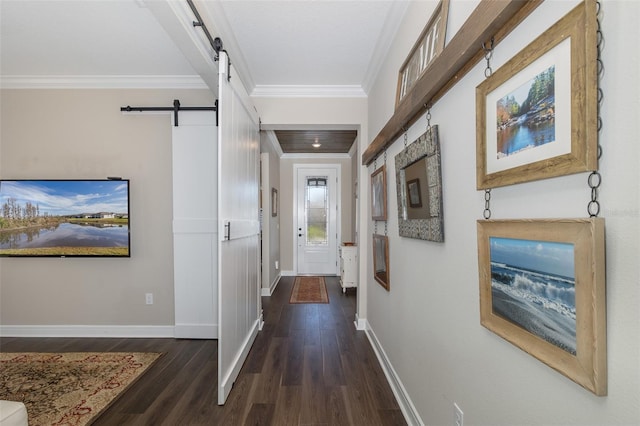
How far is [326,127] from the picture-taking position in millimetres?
3264

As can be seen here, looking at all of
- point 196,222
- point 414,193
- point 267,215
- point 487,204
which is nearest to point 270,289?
point 267,215

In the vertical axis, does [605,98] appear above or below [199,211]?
above

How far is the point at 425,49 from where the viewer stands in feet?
5.10

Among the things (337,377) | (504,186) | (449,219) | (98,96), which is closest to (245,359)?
(337,377)

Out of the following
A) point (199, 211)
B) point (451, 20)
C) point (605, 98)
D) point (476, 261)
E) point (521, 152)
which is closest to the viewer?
point (605, 98)

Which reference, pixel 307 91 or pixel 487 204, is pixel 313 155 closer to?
pixel 307 91

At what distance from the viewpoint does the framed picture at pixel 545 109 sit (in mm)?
625

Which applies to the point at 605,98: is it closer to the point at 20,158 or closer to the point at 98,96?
the point at 98,96

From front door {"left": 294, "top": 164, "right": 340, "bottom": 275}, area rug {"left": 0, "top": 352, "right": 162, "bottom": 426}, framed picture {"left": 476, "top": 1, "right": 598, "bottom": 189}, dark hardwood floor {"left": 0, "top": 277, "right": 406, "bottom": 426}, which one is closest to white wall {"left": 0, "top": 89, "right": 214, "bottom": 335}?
dark hardwood floor {"left": 0, "top": 277, "right": 406, "bottom": 426}

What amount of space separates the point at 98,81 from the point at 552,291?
12.9ft

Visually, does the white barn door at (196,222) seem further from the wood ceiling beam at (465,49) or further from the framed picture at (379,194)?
the wood ceiling beam at (465,49)

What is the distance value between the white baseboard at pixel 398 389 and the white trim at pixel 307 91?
2.55 m

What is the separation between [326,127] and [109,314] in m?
3.09

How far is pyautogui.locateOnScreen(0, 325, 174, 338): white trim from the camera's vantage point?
2.97 m
